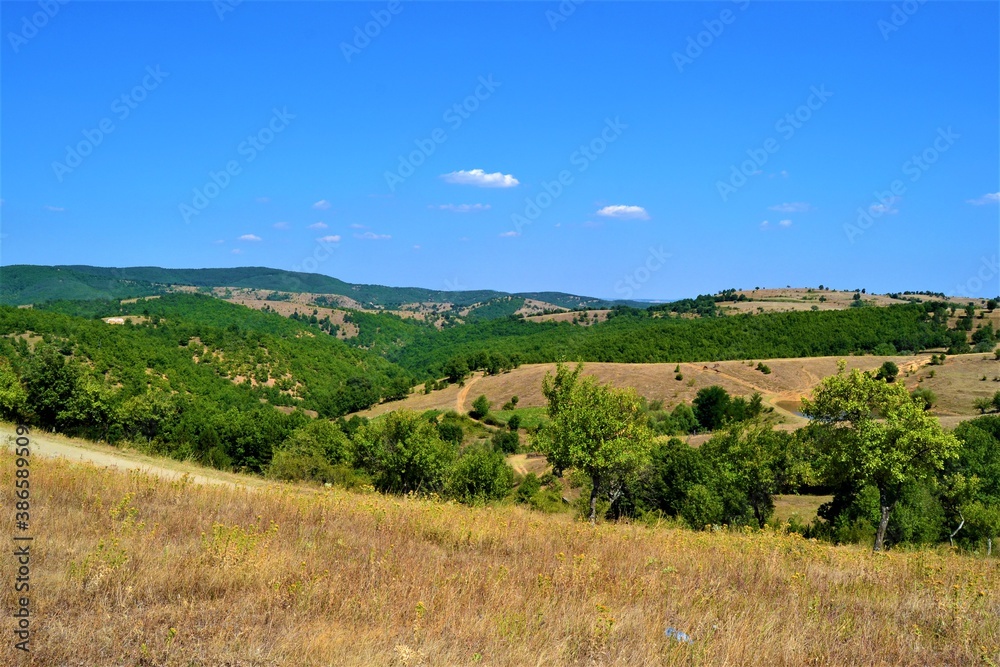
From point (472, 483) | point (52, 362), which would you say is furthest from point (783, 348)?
point (52, 362)

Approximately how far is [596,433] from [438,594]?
1610 cm

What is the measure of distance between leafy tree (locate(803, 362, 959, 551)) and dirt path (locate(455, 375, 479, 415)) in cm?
5924

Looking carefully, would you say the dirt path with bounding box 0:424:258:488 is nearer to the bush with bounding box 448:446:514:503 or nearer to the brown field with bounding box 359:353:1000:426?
the bush with bounding box 448:446:514:503

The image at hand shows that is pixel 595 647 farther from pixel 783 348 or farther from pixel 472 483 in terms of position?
pixel 783 348

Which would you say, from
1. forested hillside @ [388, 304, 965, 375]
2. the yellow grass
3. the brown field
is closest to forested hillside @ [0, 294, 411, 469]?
the brown field

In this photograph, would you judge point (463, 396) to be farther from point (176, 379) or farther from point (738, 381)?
point (176, 379)

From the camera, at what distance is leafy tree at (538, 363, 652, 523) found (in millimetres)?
20781

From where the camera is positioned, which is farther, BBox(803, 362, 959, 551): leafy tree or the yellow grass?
BBox(803, 362, 959, 551): leafy tree

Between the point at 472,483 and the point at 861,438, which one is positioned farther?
the point at 472,483

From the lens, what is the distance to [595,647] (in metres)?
4.71

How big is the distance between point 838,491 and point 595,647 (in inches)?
1379

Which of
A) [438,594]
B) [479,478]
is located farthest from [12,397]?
[438,594]

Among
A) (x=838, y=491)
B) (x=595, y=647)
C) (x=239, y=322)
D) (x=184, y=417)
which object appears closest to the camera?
(x=595, y=647)

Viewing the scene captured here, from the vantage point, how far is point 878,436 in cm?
1870
